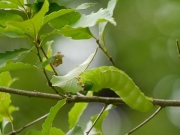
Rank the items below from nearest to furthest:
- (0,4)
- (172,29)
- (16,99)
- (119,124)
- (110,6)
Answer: (0,4) → (110,6) → (16,99) → (172,29) → (119,124)

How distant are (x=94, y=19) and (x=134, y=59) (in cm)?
451

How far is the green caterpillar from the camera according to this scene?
876 mm

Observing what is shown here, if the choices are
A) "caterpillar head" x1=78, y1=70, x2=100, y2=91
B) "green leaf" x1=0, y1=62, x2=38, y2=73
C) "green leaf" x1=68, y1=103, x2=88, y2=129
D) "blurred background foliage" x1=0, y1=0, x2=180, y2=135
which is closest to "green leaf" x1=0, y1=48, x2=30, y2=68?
"green leaf" x1=0, y1=62, x2=38, y2=73

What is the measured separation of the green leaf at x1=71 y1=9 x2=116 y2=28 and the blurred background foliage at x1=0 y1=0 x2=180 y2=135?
12.1ft

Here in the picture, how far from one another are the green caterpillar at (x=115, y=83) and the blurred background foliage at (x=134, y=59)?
3435 millimetres

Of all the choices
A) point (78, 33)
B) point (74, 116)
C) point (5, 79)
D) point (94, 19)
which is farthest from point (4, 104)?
point (94, 19)

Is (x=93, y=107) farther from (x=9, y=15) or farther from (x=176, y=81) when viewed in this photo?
(x=9, y=15)

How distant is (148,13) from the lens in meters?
5.58

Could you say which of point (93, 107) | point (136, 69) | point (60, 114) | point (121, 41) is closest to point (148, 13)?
point (121, 41)

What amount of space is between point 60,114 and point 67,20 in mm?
4088

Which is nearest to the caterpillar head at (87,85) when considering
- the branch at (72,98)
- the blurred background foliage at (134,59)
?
the branch at (72,98)

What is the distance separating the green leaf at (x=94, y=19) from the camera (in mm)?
753

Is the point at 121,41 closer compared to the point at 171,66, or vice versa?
the point at 171,66

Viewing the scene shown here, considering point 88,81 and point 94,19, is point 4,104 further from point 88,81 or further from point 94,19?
point 94,19
